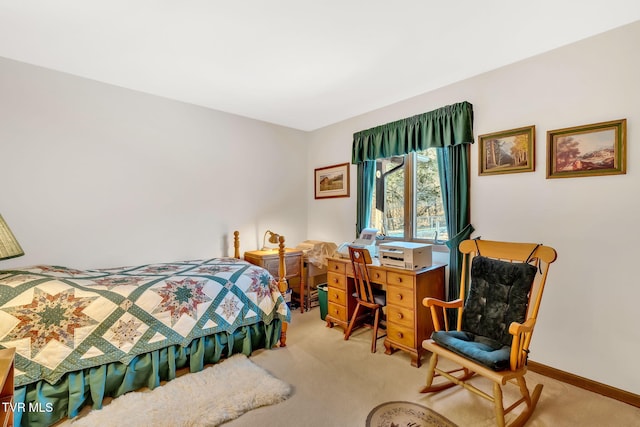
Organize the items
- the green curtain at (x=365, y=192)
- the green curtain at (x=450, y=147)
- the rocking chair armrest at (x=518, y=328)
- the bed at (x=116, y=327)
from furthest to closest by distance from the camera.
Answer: the green curtain at (x=365, y=192) < the green curtain at (x=450, y=147) < the bed at (x=116, y=327) < the rocking chair armrest at (x=518, y=328)

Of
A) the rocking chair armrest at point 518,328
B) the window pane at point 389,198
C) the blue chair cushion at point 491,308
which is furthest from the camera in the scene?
the window pane at point 389,198

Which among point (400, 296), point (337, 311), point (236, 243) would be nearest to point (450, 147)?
point (400, 296)

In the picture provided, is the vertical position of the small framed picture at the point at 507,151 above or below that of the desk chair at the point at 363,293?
above

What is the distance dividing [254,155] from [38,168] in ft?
7.19

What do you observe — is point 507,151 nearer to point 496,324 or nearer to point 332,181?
point 496,324

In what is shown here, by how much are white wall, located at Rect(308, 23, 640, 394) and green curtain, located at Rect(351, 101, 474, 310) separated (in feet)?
0.34

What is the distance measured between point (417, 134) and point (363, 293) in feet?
5.78

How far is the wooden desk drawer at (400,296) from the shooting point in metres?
2.55

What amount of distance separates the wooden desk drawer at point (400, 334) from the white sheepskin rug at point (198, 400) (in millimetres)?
1044

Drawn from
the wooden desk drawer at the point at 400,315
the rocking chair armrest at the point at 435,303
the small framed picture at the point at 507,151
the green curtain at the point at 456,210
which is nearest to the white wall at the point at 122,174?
the wooden desk drawer at the point at 400,315

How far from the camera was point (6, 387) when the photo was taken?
4.20 feet

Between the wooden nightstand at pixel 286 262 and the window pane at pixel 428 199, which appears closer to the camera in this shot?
the window pane at pixel 428 199

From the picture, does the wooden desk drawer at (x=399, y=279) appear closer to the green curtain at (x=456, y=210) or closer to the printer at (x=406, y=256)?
the printer at (x=406, y=256)

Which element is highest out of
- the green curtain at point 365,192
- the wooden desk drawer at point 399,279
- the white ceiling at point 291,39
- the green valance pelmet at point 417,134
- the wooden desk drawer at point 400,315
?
the white ceiling at point 291,39
